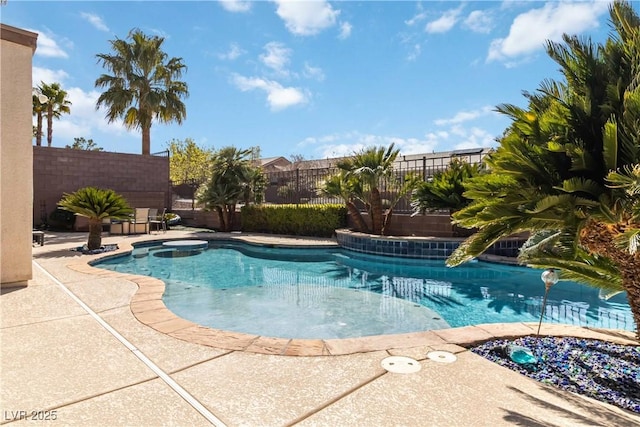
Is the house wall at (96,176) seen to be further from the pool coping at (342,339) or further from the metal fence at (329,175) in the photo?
the pool coping at (342,339)

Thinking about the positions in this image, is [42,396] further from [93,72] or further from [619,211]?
[93,72]

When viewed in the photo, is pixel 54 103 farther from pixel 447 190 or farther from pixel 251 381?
pixel 251 381

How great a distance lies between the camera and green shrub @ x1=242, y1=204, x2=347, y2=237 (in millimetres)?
15148

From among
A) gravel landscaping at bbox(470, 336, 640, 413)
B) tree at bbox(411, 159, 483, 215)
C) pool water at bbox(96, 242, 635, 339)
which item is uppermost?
tree at bbox(411, 159, 483, 215)

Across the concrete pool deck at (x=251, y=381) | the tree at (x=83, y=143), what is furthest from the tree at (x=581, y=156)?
the tree at (x=83, y=143)

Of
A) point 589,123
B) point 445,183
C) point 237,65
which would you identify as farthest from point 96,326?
point 237,65

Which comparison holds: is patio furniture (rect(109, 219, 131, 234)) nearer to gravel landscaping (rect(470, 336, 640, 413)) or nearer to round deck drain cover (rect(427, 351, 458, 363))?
round deck drain cover (rect(427, 351, 458, 363))

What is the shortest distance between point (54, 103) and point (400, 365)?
34.9 m

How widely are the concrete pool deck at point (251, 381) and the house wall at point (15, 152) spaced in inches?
81.6

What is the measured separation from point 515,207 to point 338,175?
1035 cm

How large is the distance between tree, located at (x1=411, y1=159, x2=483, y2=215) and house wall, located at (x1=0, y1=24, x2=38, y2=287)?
10.1 metres

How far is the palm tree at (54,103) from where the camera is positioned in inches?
1050

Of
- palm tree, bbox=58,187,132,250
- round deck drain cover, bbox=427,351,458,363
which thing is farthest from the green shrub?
round deck drain cover, bbox=427,351,458,363

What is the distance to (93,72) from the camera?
2009 cm
